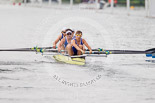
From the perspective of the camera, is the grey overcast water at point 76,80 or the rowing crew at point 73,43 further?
the rowing crew at point 73,43

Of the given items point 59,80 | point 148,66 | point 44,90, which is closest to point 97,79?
point 59,80

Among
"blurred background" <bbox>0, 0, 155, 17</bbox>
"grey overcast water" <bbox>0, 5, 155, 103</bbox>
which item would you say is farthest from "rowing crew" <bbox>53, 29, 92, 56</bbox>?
"blurred background" <bbox>0, 0, 155, 17</bbox>

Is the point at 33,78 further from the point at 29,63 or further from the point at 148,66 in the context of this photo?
the point at 148,66

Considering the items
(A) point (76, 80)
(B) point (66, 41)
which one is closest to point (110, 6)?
(B) point (66, 41)

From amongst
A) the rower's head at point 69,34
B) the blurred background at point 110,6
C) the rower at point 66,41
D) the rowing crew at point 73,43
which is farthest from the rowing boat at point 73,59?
the blurred background at point 110,6

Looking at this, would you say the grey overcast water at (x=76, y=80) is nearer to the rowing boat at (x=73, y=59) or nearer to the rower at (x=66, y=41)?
the rowing boat at (x=73, y=59)

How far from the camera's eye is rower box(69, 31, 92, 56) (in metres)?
16.1

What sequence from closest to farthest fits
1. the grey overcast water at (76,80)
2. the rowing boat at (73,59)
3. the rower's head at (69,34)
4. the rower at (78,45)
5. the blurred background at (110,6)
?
1. the grey overcast water at (76,80)
2. the rowing boat at (73,59)
3. the rower at (78,45)
4. the rower's head at (69,34)
5. the blurred background at (110,6)

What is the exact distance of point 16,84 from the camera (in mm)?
12234

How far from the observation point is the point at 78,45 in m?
16.4

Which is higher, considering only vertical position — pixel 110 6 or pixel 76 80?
pixel 110 6

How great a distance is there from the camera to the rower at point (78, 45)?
635 inches

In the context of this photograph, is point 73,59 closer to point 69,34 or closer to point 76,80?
point 69,34

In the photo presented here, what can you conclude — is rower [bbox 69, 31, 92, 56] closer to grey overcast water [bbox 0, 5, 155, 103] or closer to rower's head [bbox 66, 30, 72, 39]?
grey overcast water [bbox 0, 5, 155, 103]
